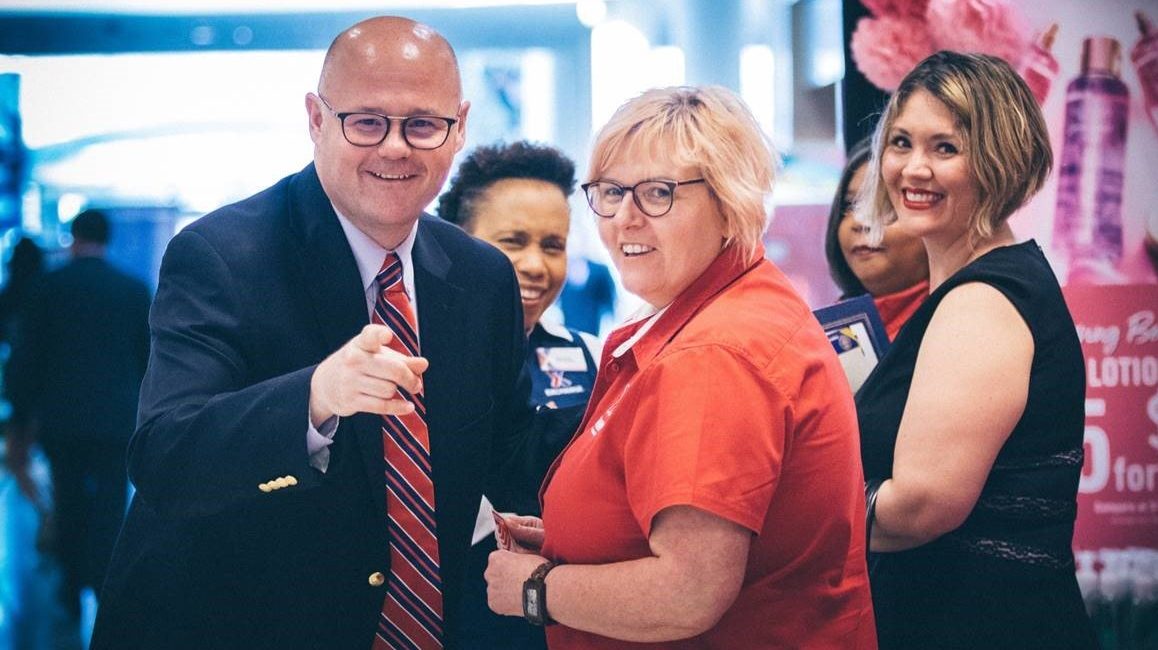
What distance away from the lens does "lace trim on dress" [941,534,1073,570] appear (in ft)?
6.19

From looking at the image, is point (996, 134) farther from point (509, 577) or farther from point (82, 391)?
point (82, 391)

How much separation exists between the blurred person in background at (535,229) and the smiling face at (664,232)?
3.03ft

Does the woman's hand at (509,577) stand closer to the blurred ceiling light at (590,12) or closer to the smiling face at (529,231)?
the smiling face at (529,231)

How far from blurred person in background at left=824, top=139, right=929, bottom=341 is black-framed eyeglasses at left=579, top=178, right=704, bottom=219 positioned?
3.98ft

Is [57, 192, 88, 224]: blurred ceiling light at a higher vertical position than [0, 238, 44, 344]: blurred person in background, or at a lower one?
higher

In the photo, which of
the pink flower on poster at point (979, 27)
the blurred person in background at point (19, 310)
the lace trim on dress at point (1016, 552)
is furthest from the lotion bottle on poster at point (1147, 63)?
the blurred person in background at point (19, 310)

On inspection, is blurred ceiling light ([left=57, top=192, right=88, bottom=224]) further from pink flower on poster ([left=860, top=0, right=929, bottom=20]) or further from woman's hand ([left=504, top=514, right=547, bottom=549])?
woman's hand ([left=504, top=514, right=547, bottom=549])

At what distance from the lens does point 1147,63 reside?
11.8 ft

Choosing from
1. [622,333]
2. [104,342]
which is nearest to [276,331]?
[622,333]

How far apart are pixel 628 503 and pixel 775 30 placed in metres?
3.98

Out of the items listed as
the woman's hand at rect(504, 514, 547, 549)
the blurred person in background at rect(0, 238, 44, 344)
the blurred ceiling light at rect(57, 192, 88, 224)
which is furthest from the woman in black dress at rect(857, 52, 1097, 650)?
the blurred ceiling light at rect(57, 192, 88, 224)

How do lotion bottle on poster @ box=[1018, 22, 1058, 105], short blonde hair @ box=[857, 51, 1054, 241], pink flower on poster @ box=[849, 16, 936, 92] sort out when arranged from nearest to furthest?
1. short blonde hair @ box=[857, 51, 1054, 241]
2. pink flower on poster @ box=[849, 16, 936, 92]
3. lotion bottle on poster @ box=[1018, 22, 1058, 105]

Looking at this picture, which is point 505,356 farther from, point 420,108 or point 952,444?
point 952,444

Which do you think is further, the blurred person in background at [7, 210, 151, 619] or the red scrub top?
the blurred person in background at [7, 210, 151, 619]
